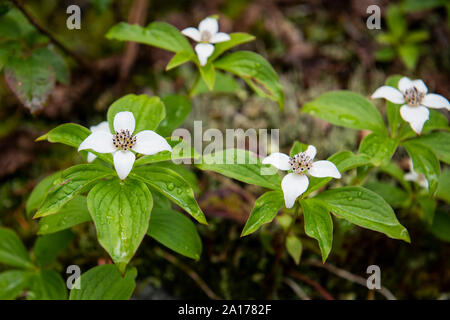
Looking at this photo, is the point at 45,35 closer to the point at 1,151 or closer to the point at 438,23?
the point at 1,151

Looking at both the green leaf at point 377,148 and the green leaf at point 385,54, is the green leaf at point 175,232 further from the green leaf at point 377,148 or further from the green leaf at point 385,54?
the green leaf at point 385,54

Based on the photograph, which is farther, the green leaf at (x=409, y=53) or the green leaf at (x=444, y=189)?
the green leaf at (x=409, y=53)

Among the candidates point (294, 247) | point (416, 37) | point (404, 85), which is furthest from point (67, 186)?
point (416, 37)

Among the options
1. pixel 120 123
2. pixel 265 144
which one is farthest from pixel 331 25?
pixel 120 123

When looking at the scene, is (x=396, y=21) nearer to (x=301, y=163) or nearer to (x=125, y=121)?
(x=301, y=163)

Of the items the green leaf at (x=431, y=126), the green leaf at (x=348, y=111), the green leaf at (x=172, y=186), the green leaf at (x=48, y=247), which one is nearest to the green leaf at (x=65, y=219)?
the green leaf at (x=48, y=247)

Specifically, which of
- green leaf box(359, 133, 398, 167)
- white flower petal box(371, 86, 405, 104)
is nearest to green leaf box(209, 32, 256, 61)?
white flower petal box(371, 86, 405, 104)
